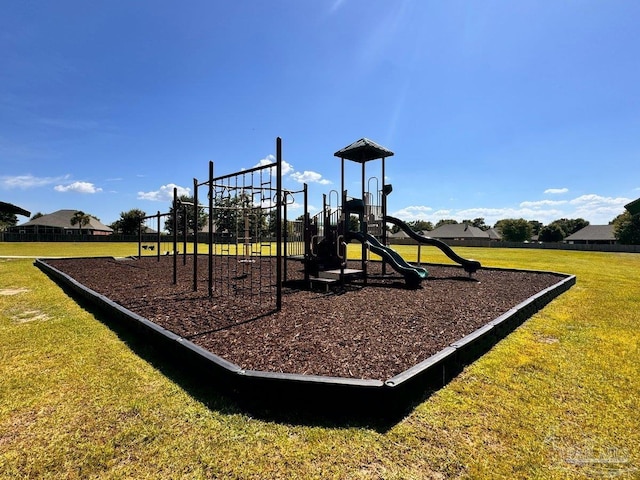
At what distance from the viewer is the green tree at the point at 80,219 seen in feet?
217

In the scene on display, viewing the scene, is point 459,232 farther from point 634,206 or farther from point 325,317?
point 325,317

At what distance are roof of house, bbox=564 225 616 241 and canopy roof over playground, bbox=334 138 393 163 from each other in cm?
7613

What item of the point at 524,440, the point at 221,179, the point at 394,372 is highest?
the point at 221,179

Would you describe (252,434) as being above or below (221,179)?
below

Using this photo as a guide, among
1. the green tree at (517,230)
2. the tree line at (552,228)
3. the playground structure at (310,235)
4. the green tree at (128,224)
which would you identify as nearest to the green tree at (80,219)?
the green tree at (128,224)

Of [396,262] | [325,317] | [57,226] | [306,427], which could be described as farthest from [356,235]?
[57,226]

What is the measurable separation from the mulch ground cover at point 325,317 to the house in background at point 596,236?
7559 cm

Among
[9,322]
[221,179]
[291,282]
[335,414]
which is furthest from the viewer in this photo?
[291,282]

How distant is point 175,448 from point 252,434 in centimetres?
54

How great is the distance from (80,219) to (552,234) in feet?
354

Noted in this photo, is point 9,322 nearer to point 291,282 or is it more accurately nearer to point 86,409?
point 86,409

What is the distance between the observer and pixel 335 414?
280cm

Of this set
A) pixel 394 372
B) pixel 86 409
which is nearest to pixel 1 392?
pixel 86 409

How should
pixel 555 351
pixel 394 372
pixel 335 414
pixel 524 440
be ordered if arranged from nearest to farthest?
1. pixel 524 440
2. pixel 335 414
3. pixel 394 372
4. pixel 555 351
